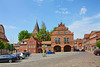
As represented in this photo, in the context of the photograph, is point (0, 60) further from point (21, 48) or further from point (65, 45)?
point (21, 48)

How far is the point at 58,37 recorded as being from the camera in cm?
6000

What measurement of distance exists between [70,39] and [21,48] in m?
30.6

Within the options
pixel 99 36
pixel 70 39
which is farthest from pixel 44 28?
pixel 99 36

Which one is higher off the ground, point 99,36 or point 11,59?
point 99,36

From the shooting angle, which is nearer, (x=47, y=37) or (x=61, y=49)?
(x=61, y=49)

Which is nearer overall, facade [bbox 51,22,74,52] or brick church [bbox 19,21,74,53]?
facade [bbox 51,22,74,52]

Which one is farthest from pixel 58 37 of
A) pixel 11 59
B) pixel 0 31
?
pixel 11 59

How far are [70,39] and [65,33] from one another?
4.31 m

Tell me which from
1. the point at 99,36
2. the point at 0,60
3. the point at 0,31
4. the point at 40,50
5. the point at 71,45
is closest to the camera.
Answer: the point at 0,60

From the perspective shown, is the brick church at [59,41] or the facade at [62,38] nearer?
the facade at [62,38]

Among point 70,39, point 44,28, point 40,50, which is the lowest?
point 40,50

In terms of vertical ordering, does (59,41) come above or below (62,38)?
below

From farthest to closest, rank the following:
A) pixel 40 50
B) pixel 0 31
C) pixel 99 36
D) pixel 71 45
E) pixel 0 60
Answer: pixel 40 50 → pixel 71 45 → pixel 99 36 → pixel 0 31 → pixel 0 60

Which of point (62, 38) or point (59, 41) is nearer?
point (62, 38)
